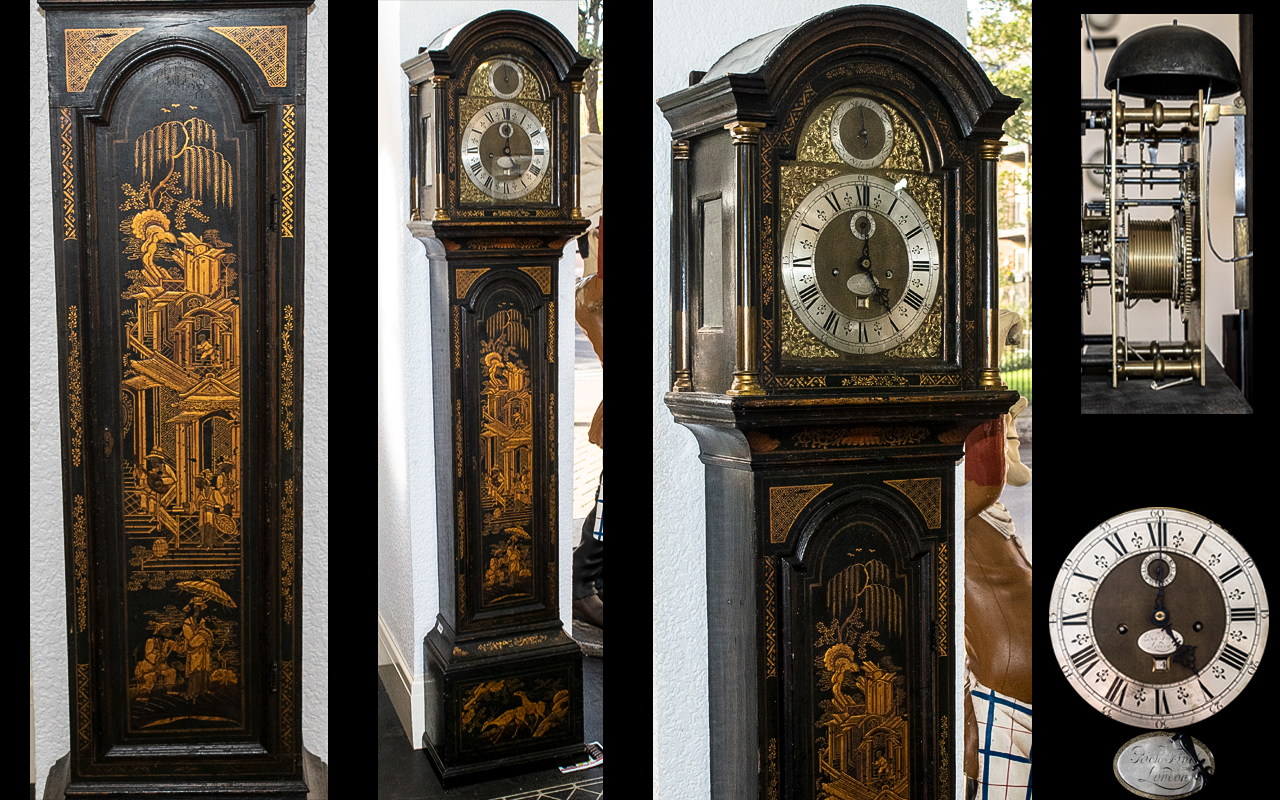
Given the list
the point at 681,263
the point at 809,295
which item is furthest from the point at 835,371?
the point at 681,263

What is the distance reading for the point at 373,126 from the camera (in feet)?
6.87

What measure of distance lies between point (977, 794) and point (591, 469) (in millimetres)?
1490

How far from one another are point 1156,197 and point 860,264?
1.05 metres

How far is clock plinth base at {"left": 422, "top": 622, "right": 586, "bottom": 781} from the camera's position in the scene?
83.7 inches

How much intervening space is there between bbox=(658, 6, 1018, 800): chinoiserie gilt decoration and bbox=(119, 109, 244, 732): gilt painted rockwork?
3.30ft

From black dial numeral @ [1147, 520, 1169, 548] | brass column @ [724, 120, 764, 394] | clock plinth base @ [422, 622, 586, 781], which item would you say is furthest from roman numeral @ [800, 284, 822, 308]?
black dial numeral @ [1147, 520, 1169, 548]

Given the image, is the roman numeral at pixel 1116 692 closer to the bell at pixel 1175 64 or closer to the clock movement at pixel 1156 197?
the clock movement at pixel 1156 197

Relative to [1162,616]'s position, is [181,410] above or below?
above

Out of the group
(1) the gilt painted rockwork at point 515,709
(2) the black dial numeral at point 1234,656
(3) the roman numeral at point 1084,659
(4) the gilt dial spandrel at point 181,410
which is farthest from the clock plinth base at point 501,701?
(2) the black dial numeral at point 1234,656

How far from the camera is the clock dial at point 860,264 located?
211 centimetres

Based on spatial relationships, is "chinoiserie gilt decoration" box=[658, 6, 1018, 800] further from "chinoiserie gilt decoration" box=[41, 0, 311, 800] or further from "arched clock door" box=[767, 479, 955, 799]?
"chinoiserie gilt decoration" box=[41, 0, 311, 800]

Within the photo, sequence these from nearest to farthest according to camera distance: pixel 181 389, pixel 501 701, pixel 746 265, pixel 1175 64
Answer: pixel 746 265 → pixel 501 701 → pixel 181 389 → pixel 1175 64

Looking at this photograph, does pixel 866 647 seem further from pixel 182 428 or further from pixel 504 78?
pixel 182 428

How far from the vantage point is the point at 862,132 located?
84.4 inches
